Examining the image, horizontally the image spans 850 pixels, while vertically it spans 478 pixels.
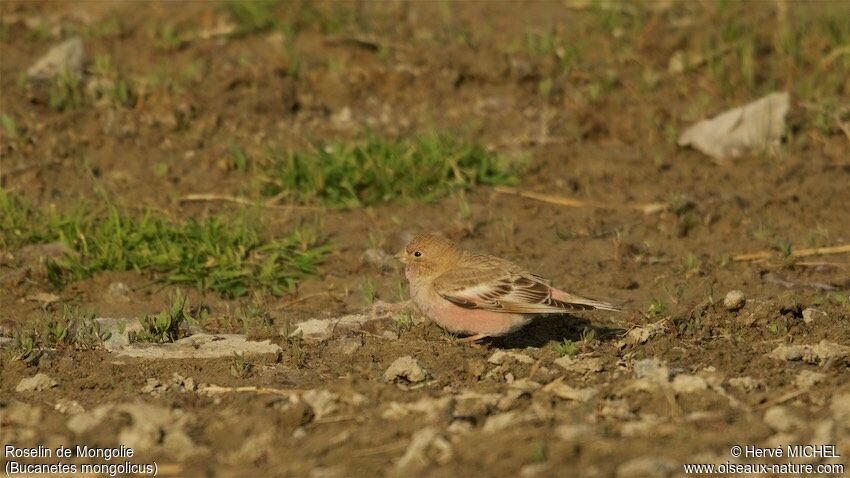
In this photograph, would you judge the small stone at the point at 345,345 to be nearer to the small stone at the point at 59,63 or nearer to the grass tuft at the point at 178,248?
the grass tuft at the point at 178,248

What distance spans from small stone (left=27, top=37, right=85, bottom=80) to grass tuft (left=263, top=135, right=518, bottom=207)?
7.25 feet

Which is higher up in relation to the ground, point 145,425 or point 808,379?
point 808,379

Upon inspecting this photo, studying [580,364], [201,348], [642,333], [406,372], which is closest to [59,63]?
[201,348]

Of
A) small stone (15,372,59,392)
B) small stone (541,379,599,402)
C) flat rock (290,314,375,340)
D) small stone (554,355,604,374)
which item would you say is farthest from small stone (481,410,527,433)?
small stone (15,372,59,392)

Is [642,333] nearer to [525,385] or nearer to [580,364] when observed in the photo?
[580,364]

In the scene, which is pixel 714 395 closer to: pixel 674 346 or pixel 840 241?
pixel 674 346

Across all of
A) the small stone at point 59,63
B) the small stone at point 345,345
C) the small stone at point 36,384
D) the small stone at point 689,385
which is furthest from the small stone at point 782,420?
the small stone at point 59,63

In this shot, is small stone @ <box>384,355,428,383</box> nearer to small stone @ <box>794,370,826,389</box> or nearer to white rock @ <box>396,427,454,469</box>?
white rock @ <box>396,427,454,469</box>

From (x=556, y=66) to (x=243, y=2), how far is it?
9.16 feet

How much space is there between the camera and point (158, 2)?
1241 centimetres

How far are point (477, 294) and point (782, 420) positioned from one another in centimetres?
207

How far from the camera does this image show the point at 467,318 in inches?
291

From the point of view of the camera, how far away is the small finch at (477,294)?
286 inches

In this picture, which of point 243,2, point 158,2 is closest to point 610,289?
point 243,2
